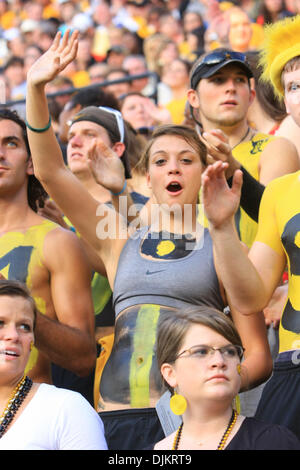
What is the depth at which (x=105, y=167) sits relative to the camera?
13.0 feet

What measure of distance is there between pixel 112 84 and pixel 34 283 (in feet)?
14.5

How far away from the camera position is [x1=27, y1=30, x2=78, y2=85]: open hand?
11.9 feet

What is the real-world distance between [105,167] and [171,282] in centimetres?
75

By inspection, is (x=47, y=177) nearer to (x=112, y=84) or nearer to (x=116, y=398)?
(x=116, y=398)

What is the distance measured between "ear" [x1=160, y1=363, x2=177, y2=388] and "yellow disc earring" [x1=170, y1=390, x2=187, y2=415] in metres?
→ 0.06

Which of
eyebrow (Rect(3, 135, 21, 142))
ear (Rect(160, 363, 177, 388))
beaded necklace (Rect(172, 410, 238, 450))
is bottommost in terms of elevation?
beaded necklace (Rect(172, 410, 238, 450))

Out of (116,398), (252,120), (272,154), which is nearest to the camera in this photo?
(116,398)

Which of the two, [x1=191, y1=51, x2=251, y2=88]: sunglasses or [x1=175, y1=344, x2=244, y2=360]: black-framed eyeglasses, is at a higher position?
[x1=191, y1=51, x2=251, y2=88]: sunglasses

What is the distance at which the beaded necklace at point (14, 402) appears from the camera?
3.02 meters

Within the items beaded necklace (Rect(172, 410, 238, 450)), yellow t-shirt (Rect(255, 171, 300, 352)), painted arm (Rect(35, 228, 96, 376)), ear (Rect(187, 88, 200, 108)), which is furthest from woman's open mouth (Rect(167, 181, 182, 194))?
beaded necklace (Rect(172, 410, 238, 450))

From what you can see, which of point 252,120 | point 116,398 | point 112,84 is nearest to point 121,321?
point 116,398

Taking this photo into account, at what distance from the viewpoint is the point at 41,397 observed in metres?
3.11

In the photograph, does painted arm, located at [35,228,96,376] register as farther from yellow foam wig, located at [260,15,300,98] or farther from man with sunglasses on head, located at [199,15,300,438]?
yellow foam wig, located at [260,15,300,98]
